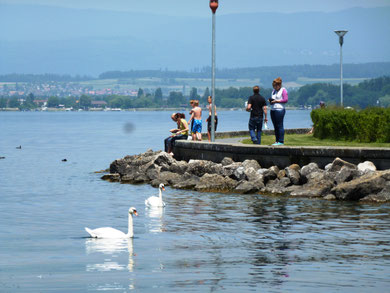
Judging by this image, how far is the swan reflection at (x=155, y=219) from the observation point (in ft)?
64.2

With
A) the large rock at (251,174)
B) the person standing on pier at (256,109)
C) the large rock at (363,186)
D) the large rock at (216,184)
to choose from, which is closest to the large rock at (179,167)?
the large rock at (216,184)

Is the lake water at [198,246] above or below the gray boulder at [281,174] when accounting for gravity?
below

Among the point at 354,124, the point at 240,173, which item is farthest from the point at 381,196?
the point at 354,124

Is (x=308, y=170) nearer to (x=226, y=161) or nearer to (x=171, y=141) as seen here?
(x=226, y=161)

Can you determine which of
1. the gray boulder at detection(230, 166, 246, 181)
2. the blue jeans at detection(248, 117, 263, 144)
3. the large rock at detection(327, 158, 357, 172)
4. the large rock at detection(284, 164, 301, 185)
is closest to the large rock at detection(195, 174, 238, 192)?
the gray boulder at detection(230, 166, 246, 181)

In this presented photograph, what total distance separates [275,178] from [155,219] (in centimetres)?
583

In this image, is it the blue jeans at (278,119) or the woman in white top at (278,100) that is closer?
the woman in white top at (278,100)

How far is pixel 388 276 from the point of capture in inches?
536

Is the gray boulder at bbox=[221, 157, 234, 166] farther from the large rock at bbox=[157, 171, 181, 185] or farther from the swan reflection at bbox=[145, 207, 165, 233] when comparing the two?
the swan reflection at bbox=[145, 207, 165, 233]

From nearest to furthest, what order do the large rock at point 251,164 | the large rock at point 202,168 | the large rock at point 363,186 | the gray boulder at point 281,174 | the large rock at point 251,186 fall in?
1. the large rock at point 363,186
2. the large rock at point 251,186
3. the gray boulder at point 281,174
4. the large rock at point 251,164
5. the large rock at point 202,168

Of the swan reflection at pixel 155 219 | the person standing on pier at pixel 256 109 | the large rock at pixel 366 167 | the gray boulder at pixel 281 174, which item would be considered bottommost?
the swan reflection at pixel 155 219

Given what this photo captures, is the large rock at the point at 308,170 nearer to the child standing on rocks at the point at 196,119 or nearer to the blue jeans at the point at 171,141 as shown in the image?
the child standing on rocks at the point at 196,119

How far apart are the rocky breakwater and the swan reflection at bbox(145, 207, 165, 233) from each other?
378cm

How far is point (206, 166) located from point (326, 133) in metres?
7.08
